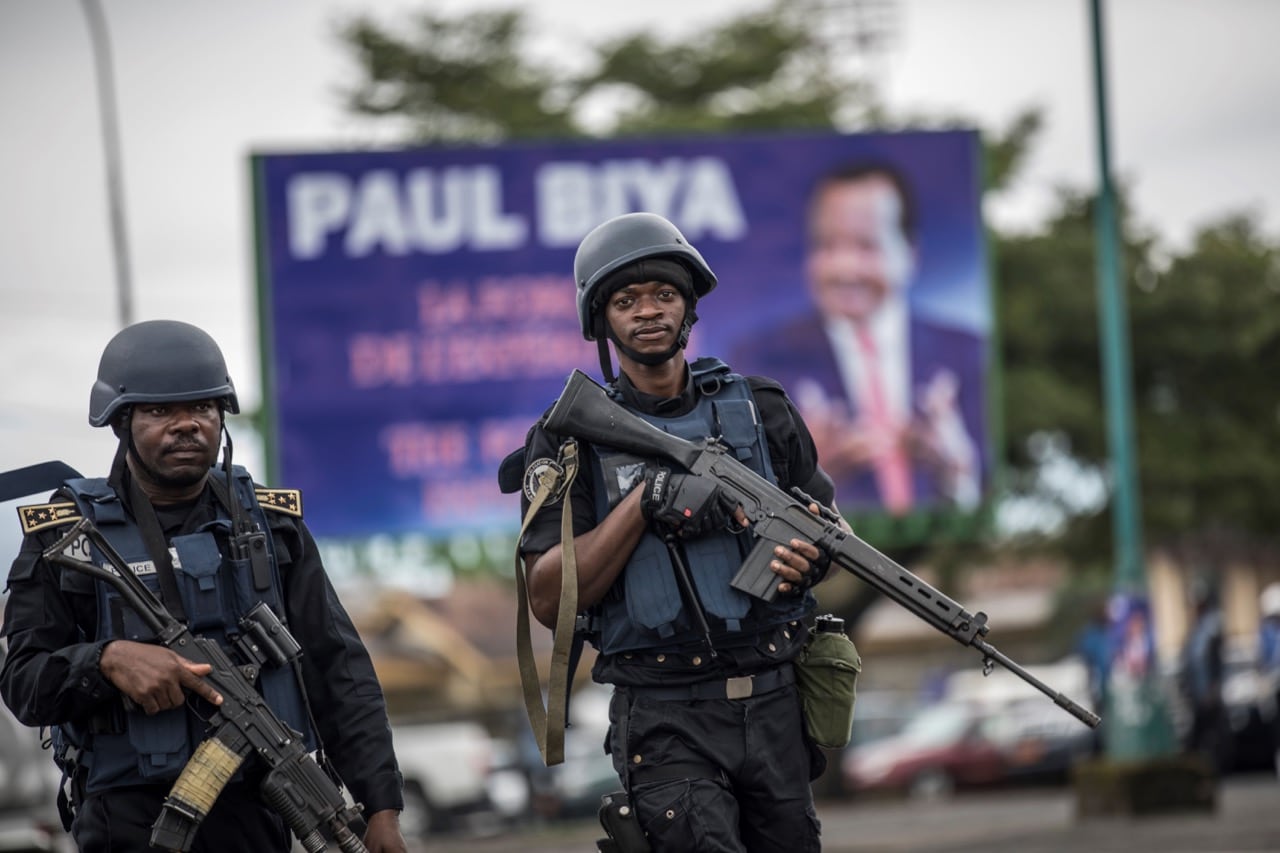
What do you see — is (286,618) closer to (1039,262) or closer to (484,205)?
(484,205)

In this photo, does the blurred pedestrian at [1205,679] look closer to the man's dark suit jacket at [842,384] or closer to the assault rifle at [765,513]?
the man's dark suit jacket at [842,384]

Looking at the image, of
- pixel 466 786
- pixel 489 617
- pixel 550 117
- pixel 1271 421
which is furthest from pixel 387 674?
pixel 466 786

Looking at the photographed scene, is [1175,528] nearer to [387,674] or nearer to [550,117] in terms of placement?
[550,117]

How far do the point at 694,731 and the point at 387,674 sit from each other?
34.7 metres

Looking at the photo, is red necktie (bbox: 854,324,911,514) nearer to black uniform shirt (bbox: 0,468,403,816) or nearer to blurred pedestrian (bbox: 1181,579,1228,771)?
blurred pedestrian (bbox: 1181,579,1228,771)

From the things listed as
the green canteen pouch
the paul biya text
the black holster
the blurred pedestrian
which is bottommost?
the blurred pedestrian

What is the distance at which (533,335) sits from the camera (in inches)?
632

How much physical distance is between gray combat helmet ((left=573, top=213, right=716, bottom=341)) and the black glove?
482 millimetres

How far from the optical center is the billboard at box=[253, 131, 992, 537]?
1595 centimetres

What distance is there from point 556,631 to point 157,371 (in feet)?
3.48

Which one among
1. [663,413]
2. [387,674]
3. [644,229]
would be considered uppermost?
[644,229]

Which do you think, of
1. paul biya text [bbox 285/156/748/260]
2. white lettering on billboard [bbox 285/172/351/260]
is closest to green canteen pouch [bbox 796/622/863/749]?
paul biya text [bbox 285/156/748/260]

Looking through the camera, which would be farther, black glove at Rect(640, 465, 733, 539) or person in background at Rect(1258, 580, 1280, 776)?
person in background at Rect(1258, 580, 1280, 776)

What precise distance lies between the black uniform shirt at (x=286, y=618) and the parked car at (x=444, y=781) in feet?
47.4
